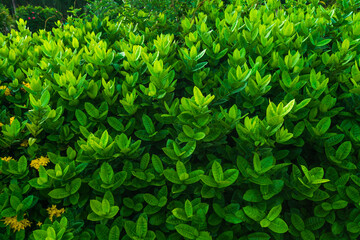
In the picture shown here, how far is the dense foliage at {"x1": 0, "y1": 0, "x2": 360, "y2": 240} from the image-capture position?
4.28 ft

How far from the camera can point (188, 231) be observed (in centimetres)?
123

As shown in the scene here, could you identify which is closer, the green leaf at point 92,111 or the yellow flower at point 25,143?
the green leaf at point 92,111

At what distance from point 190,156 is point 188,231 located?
360mm

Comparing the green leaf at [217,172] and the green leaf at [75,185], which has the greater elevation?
the green leaf at [217,172]

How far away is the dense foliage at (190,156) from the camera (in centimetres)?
130

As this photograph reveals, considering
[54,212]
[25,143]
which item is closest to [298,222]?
[54,212]

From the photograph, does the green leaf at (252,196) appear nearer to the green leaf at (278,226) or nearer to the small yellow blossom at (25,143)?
the green leaf at (278,226)

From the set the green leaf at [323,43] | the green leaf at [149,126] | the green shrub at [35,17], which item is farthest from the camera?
the green shrub at [35,17]

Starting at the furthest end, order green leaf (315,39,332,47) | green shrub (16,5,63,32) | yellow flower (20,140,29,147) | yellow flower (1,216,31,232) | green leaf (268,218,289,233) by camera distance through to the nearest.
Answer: green shrub (16,5,63,32) → green leaf (315,39,332,47) → yellow flower (20,140,29,147) → yellow flower (1,216,31,232) → green leaf (268,218,289,233)

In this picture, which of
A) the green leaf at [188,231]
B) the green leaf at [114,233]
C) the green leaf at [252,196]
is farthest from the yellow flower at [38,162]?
the green leaf at [252,196]

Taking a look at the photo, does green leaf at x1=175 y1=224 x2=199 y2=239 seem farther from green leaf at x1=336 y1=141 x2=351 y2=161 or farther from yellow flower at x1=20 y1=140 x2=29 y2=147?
yellow flower at x1=20 y1=140 x2=29 y2=147

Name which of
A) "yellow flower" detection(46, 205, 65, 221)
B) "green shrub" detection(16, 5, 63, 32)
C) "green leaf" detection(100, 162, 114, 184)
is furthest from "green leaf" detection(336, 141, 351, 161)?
"green shrub" detection(16, 5, 63, 32)

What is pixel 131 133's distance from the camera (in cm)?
163

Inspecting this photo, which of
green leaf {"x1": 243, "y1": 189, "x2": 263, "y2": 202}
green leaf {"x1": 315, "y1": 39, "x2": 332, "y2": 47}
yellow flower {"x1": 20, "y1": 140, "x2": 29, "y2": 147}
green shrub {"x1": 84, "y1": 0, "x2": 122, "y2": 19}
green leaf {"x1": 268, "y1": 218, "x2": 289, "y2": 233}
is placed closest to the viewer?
green leaf {"x1": 268, "y1": 218, "x2": 289, "y2": 233}
